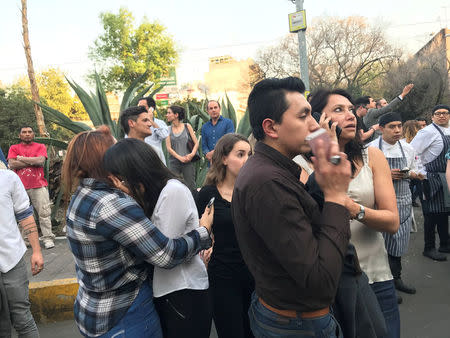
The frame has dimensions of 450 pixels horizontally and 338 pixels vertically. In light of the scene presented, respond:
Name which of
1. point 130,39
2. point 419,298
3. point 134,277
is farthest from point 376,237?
point 130,39

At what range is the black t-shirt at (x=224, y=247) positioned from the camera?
2521mm

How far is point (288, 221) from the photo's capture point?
1191 millimetres

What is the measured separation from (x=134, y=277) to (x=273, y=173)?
955mm

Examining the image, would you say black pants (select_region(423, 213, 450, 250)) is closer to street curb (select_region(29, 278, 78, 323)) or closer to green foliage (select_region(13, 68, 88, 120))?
street curb (select_region(29, 278, 78, 323))

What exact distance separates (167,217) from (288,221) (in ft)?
2.79

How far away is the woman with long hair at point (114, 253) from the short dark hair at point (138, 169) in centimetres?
3

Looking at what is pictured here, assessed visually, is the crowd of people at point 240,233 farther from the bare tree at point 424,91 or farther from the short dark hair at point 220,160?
the bare tree at point 424,91

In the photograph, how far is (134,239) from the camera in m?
1.67

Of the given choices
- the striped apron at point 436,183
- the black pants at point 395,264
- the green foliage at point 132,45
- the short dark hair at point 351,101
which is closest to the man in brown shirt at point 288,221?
the short dark hair at point 351,101

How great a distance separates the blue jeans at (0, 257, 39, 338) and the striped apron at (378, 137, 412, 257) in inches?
127

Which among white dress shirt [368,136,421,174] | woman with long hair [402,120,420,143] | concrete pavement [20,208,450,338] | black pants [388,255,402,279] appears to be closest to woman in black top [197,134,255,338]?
concrete pavement [20,208,450,338]

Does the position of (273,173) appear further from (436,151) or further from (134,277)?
(436,151)

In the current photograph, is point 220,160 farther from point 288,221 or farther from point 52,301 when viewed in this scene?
point 52,301

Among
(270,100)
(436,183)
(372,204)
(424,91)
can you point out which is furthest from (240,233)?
(424,91)
